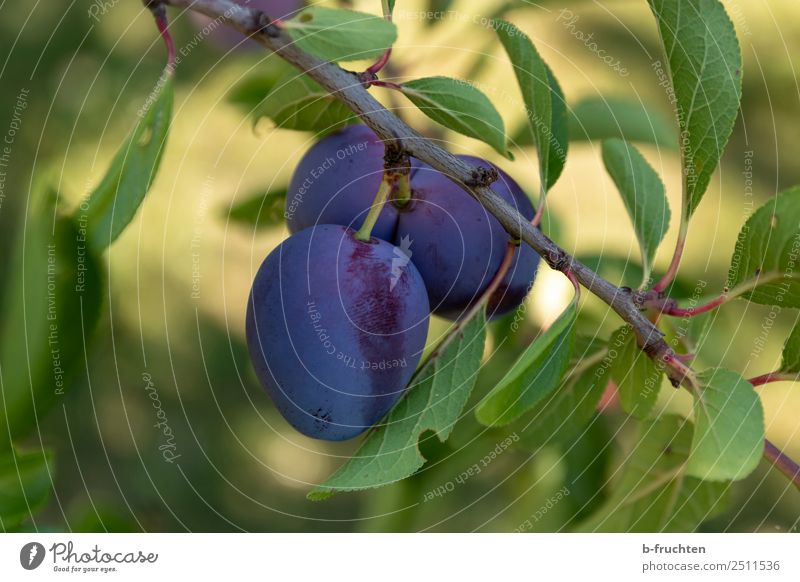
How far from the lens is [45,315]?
1.89 ft

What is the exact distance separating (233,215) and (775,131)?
122 centimetres

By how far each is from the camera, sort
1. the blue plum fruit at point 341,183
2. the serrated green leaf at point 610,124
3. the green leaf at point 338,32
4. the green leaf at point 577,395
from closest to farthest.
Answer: the green leaf at point 338,32, the blue plum fruit at point 341,183, the green leaf at point 577,395, the serrated green leaf at point 610,124

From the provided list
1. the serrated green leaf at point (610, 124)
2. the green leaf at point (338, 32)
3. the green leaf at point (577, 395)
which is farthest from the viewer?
the serrated green leaf at point (610, 124)

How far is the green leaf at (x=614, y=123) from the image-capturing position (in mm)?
828

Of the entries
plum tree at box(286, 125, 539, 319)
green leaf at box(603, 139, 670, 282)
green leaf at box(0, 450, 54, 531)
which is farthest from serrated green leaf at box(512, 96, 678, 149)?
green leaf at box(0, 450, 54, 531)

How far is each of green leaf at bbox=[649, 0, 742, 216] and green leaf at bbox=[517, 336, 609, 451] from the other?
0.49 ft

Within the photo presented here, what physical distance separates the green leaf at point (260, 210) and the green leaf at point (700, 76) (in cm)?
34

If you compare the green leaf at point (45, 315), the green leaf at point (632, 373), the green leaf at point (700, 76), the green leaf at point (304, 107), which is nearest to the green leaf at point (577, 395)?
the green leaf at point (632, 373)

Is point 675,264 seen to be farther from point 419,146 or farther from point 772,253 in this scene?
point 419,146

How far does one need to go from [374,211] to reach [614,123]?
0.42 meters

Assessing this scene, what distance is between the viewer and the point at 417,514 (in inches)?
32.9

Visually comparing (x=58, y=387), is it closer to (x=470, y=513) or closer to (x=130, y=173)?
(x=130, y=173)

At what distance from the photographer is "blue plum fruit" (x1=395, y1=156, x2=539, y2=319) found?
553mm

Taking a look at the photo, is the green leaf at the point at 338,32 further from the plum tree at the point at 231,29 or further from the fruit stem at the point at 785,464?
the fruit stem at the point at 785,464
